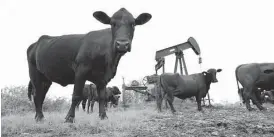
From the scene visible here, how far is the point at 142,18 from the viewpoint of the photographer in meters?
6.22

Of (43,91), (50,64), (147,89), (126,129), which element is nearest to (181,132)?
(126,129)

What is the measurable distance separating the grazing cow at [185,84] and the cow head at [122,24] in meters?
6.29

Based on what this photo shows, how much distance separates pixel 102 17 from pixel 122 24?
697 millimetres

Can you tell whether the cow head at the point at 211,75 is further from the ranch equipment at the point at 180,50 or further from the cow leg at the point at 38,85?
the cow leg at the point at 38,85

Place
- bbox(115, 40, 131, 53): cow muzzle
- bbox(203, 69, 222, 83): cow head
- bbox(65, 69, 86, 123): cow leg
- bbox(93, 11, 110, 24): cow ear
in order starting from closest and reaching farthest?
bbox(115, 40, 131, 53): cow muzzle < bbox(65, 69, 86, 123): cow leg < bbox(93, 11, 110, 24): cow ear < bbox(203, 69, 222, 83): cow head

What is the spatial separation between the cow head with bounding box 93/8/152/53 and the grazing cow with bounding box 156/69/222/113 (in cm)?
629

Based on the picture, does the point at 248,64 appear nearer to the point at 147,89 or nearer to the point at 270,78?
the point at 270,78

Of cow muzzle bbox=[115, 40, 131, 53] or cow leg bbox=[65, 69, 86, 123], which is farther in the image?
cow leg bbox=[65, 69, 86, 123]

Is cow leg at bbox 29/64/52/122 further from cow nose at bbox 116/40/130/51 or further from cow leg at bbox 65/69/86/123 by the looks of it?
cow nose at bbox 116/40/130/51

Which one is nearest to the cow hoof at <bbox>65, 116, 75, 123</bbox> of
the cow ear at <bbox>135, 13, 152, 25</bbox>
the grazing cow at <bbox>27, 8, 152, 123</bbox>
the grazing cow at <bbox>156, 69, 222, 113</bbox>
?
the grazing cow at <bbox>27, 8, 152, 123</bbox>

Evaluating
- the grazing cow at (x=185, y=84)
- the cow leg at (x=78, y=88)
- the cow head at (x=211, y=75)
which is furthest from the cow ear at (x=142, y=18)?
the cow head at (x=211, y=75)

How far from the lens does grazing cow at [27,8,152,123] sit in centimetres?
572

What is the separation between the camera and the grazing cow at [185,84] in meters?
12.3

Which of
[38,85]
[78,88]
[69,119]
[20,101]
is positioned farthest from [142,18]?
[20,101]
